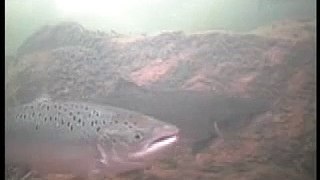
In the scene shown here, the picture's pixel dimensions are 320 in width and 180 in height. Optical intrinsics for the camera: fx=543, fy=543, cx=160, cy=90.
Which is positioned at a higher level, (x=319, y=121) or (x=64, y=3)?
(x=64, y=3)

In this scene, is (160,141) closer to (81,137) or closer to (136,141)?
(136,141)

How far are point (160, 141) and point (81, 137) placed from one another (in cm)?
32

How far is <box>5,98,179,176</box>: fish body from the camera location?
2160mm

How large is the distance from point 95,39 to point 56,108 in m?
0.33

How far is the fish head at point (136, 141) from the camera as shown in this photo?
7.06ft

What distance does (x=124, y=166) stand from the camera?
2.17m

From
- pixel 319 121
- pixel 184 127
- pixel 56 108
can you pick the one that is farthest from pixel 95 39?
pixel 319 121

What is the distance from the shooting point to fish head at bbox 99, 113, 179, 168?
2152mm

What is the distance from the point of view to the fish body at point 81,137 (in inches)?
85.0

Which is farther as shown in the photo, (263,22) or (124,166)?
(263,22)

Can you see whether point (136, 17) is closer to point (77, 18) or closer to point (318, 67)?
point (77, 18)

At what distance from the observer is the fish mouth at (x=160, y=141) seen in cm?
215

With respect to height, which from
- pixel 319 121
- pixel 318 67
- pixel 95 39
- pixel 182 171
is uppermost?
pixel 95 39

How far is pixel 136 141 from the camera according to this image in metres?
2.15
